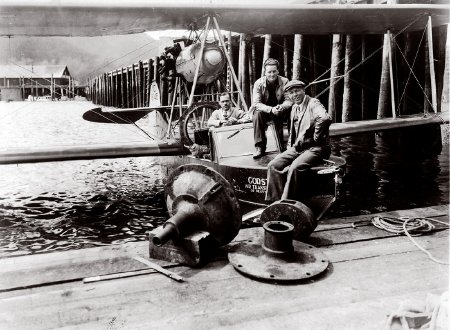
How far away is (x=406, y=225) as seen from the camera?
14.0ft

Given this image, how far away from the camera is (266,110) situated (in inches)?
265

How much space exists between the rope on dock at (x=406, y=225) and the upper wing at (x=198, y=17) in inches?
252

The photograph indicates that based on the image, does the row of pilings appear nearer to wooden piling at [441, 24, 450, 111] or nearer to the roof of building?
wooden piling at [441, 24, 450, 111]

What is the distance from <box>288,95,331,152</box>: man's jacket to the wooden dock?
1.69 m

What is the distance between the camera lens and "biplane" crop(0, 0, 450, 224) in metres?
7.29

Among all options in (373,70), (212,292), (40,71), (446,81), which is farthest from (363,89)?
(40,71)

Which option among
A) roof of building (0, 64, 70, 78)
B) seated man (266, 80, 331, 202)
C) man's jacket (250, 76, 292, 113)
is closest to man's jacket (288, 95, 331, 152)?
seated man (266, 80, 331, 202)

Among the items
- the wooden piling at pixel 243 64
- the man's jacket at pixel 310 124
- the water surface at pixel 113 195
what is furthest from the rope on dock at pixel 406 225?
the wooden piling at pixel 243 64

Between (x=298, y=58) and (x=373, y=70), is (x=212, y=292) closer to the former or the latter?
(x=298, y=58)

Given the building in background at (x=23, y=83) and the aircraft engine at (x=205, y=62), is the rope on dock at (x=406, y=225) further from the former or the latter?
the building in background at (x=23, y=83)

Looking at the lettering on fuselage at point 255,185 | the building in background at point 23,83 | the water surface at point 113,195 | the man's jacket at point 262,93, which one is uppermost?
the building in background at point 23,83

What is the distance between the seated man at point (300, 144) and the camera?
5086 mm

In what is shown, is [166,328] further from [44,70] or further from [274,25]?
[44,70]

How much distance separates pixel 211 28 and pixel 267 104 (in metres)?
3.90
